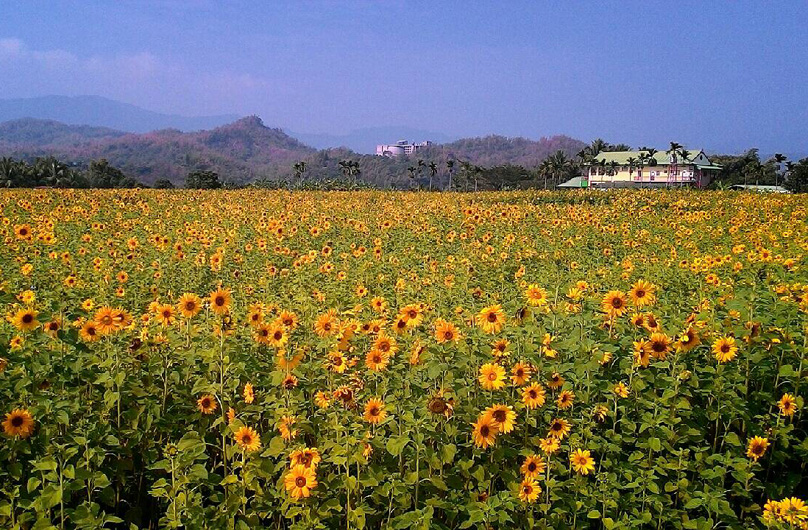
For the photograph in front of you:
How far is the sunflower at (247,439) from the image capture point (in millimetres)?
2650

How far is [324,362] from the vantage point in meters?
3.24

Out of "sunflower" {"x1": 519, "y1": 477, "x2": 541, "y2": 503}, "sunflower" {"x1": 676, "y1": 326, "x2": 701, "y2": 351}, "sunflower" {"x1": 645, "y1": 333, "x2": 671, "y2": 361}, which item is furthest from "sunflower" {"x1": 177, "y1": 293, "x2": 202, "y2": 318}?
"sunflower" {"x1": 676, "y1": 326, "x2": 701, "y2": 351}

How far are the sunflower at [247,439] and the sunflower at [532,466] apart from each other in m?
1.13

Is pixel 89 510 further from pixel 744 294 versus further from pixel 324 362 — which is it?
pixel 744 294

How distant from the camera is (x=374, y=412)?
8.74 ft

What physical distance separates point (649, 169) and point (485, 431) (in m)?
75.4

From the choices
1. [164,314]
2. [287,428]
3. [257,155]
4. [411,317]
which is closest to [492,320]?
[411,317]

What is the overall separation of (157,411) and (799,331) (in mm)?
3616

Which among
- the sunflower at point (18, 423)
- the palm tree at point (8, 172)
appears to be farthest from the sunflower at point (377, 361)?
the palm tree at point (8, 172)

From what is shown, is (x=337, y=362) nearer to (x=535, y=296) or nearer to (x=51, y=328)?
(x=535, y=296)

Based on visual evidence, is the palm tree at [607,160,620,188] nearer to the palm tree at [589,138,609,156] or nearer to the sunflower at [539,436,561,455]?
the palm tree at [589,138,609,156]

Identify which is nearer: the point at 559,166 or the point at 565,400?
the point at 565,400

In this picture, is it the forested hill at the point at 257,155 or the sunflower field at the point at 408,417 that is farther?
the forested hill at the point at 257,155

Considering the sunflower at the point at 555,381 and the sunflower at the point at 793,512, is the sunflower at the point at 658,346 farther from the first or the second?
the sunflower at the point at 793,512
